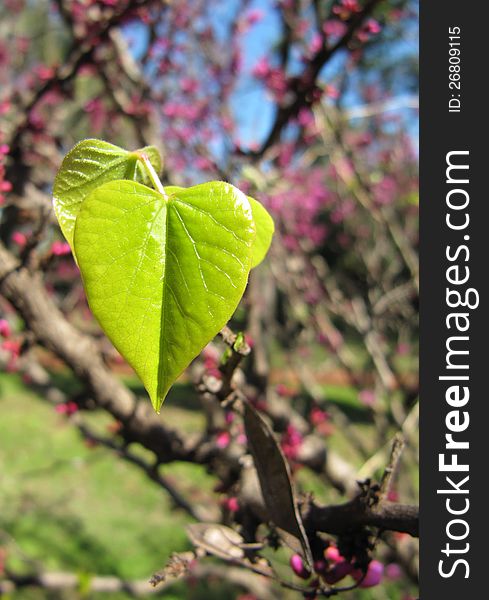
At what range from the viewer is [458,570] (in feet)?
2.29

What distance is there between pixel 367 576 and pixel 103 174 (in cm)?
63

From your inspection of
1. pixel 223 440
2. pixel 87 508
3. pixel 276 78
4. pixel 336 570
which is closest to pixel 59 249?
pixel 223 440

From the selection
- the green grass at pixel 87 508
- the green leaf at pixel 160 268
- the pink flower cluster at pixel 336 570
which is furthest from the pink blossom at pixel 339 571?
the green grass at pixel 87 508

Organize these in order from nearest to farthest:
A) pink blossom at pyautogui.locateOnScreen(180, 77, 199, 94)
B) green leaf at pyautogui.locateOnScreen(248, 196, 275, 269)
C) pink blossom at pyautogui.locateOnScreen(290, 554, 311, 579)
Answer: green leaf at pyautogui.locateOnScreen(248, 196, 275, 269), pink blossom at pyautogui.locateOnScreen(290, 554, 311, 579), pink blossom at pyautogui.locateOnScreen(180, 77, 199, 94)

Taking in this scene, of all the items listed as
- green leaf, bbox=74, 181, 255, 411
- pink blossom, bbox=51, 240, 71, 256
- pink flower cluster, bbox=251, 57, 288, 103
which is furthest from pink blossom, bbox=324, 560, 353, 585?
pink flower cluster, bbox=251, 57, 288, 103

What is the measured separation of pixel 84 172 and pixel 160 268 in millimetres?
156

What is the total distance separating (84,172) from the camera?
0.56 meters

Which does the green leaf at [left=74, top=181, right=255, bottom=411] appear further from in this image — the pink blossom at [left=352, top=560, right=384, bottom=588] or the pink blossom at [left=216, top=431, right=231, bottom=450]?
the pink blossom at [left=216, top=431, right=231, bottom=450]

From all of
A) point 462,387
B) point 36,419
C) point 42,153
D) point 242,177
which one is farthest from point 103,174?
point 36,419

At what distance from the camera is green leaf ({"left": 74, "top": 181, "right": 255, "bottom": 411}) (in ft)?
1.53

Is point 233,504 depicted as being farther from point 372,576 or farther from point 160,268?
point 160,268

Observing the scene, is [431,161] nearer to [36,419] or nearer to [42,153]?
[42,153]

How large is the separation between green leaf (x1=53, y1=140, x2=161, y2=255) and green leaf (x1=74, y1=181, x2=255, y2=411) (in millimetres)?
99

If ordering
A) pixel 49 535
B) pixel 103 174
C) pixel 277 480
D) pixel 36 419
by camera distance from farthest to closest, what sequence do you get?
pixel 36 419 → pixel 49 535 → pixel 277 480 → pixel 103 174
